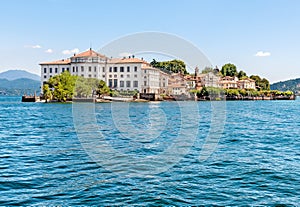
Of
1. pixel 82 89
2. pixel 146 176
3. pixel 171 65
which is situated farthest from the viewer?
pixel 171 65

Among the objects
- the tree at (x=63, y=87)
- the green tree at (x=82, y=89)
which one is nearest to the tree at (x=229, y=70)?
the green tree at (x=82, y=89)

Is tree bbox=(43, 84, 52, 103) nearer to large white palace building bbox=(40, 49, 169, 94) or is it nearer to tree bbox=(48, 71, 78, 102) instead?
tree bbox=(48, 71, 78, 102)

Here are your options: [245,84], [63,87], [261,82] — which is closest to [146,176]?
[63,87]

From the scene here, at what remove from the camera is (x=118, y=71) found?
95.9m

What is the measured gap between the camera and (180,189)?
8.84 m

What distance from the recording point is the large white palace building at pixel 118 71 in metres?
92.8

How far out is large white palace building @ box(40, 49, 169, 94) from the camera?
304ft

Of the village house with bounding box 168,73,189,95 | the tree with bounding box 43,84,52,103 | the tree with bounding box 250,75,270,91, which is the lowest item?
the tree with bounding box 43,84,52,103

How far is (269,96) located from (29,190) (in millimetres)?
147235

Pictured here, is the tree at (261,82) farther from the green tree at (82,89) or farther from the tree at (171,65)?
the green tree at (82,89)

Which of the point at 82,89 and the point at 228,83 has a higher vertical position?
the point at 228,83

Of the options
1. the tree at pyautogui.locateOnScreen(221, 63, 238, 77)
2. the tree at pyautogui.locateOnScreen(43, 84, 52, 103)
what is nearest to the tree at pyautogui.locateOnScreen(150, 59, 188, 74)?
the tree at pyautogui.locateOnScreen(221, 63, 238, 77)

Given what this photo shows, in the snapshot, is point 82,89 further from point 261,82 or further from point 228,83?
point 261,82

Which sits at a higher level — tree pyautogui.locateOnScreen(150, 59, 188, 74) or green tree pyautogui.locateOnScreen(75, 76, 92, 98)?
tree pyautogui.locateOnScreen(150, 59, 188, 74)
